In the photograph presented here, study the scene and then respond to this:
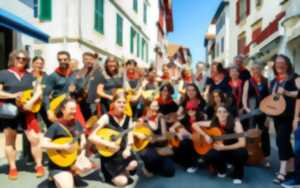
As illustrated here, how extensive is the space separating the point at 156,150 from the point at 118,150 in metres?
0.66

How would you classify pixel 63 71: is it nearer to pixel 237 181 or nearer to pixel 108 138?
pixel 108 138

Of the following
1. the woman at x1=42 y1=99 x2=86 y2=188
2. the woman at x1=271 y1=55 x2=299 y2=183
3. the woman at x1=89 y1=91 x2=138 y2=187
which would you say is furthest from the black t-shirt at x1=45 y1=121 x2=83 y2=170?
the woman at x1=271 y1=55 x2=299 y2=183

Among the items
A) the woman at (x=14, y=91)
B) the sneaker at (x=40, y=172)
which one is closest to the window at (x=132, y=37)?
the woman at (x=14, y=91)

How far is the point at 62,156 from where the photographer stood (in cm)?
468

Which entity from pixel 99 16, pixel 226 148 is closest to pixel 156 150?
pixel 226 148

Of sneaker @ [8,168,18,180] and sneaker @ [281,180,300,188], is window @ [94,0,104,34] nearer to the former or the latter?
sneaker @ [8,168,18,180]

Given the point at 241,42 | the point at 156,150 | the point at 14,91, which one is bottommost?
the point at 156,150

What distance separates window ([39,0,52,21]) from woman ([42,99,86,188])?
368 inches

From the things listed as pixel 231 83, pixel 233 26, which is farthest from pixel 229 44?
pixel 231 83

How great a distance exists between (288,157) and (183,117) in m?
1.73

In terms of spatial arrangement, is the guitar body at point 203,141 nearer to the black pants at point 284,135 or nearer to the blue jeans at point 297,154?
the black pants at point 284,135

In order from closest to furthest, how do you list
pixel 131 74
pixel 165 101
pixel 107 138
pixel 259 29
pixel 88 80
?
pixel 107 138
pixel 88 80
pixel 165 101
pixel 131 74
pixel 259 29

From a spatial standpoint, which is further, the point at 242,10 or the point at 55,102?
the point at 242,10

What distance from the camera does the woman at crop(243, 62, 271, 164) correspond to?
6305 mm
